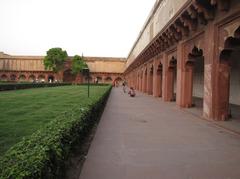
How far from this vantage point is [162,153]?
5.07 meters

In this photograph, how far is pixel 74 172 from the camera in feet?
13.4

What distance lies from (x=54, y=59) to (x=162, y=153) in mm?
65721

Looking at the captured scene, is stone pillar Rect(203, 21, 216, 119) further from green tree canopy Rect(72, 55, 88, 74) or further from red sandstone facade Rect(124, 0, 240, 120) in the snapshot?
green tree canopy Rect(72, 55, 88, 74)

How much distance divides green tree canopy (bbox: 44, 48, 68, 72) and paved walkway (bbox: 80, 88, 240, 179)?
62.5 meters

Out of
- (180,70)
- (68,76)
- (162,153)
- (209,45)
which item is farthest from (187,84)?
(68,76)

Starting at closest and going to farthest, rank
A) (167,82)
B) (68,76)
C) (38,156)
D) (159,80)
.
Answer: (38,156) < (167,82) < (159,80) < (68,76)

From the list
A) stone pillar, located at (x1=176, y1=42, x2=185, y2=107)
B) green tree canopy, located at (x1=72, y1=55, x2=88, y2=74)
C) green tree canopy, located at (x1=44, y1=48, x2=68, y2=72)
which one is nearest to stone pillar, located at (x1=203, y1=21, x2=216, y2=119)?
stone pillar, located at (x1=176, y1=42, x2=185, y2=107)

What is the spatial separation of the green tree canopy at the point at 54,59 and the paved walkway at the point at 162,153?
62548 mm

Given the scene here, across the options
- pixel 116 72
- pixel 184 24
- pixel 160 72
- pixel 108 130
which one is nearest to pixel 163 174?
pixel 108 130

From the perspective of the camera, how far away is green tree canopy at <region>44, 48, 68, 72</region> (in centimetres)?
6825

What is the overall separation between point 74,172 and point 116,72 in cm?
6987

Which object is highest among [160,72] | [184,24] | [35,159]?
[184,24]

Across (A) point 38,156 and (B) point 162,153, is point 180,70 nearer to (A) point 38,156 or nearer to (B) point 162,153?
(B) point 162,153

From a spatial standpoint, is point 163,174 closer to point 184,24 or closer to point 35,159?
point 35,159
